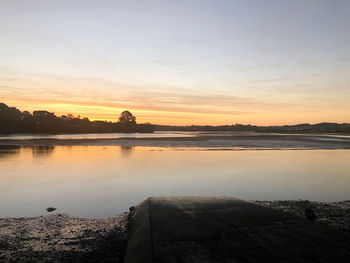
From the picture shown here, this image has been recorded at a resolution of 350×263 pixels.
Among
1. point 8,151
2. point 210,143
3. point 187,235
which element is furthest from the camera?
point 210,143

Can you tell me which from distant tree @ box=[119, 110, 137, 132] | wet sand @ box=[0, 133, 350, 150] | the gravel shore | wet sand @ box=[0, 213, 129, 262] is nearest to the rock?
wet sand @ box=[0, 213, 129, 262]

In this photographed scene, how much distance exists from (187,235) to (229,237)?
1.07 meters

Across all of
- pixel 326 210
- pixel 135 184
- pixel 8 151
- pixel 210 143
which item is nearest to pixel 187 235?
pixel 326 210

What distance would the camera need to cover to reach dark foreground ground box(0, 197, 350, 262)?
6.01 meters

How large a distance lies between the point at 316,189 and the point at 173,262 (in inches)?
510

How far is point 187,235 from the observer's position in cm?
691

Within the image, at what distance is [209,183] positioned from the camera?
16.7 meters

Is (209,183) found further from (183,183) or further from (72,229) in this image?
(72,229)

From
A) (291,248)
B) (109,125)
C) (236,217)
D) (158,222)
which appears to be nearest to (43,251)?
(158,222)

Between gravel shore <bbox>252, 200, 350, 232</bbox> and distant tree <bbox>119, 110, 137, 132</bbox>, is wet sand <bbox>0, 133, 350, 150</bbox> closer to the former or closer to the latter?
gravel shore <bbox>252, 200, 350, 232</bbox>

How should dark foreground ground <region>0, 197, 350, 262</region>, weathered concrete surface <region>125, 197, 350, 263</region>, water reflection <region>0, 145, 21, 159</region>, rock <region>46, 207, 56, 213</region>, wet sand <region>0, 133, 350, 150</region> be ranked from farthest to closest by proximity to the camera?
wet sand <region>0, 133, 350, 150</region>
water reflection <region>0, 145, 21, 159</region>
rock <region>46, 207, 56, 213</region>
dark foreground ground <region>0, 197, 350, 262</region>
weathered concrete surface <region>125, 197, 350, 263</region>

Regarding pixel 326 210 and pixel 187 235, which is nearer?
pixel 187 235

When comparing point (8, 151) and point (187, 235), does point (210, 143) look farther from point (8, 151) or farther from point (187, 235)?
point (187, 235)

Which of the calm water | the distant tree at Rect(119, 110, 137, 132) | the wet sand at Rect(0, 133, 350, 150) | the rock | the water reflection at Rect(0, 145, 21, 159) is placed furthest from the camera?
the distant tree at Rect(119, 110, 137, 132)
